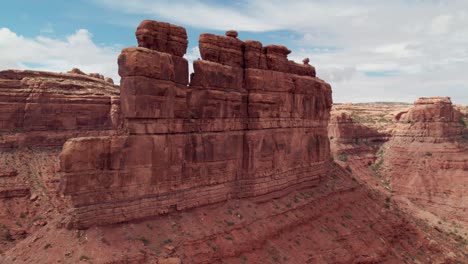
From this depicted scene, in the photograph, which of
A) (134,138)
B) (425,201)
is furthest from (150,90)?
(425,201)

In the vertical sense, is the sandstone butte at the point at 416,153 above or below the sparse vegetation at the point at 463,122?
below

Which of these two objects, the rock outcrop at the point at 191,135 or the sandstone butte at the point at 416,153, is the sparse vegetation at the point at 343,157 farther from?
the rock outcrop at the point at 191,135

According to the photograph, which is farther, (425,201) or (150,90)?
(425,201)

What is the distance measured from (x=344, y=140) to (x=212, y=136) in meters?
46.3

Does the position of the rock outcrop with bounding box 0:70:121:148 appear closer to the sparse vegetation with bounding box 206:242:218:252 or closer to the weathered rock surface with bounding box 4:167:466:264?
the weathered rock surface with bounding box 4:167:466:264

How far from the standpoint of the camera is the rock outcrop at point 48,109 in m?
49.7

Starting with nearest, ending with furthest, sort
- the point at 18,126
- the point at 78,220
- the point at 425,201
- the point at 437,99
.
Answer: the point at 78,220
the point at 18,126
the point at 425,201
the point at 437,99

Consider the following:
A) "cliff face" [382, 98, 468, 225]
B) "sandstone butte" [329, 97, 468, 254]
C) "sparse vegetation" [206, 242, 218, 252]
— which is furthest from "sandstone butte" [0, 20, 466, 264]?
"cliff face" [382, 98, 468, 225]

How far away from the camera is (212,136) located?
25125mm

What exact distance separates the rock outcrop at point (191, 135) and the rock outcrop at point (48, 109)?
2966cm

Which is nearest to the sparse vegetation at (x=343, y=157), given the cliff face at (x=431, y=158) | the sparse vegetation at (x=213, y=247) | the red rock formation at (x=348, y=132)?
the red rock formation at (x=348, y=132)

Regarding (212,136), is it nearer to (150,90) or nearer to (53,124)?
(150,90)

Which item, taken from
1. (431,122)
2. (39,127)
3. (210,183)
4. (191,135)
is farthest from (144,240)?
(431,122)

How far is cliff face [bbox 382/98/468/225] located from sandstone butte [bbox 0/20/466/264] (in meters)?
19.4
